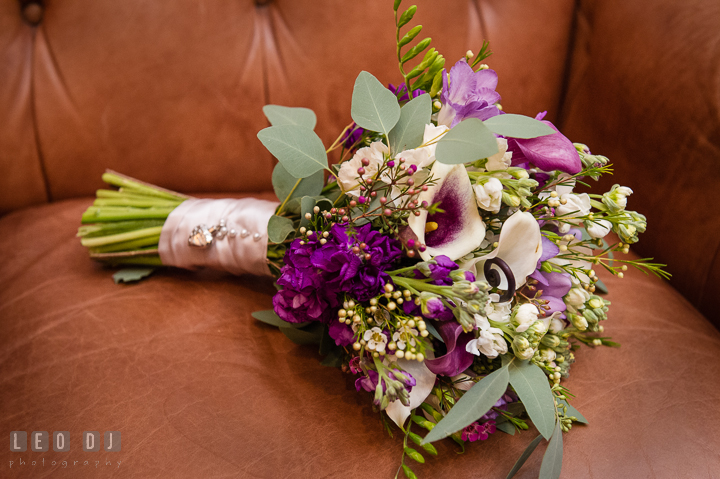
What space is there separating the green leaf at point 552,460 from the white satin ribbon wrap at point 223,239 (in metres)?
0.48

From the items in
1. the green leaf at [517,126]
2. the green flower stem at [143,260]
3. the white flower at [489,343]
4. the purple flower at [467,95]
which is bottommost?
the green flower stem at [143,260]

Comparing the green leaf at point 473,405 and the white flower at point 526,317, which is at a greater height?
the white flower at point 526,317

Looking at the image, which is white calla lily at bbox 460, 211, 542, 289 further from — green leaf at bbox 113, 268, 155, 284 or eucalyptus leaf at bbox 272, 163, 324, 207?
green leaf at bbox 113, 268, 155, 284

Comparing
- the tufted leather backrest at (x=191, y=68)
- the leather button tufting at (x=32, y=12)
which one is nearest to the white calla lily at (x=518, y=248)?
the tufted leather backrest at (x=191, y=68)

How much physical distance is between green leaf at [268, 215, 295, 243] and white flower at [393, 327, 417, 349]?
0.21m

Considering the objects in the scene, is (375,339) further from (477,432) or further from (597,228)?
(597,228)

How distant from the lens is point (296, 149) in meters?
0.54

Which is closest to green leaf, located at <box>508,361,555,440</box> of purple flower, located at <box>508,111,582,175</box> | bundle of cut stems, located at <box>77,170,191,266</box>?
purple flower, located at <box>508,111,582,175</box>

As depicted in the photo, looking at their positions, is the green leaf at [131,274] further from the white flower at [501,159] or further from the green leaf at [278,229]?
the white flower at [501,159]

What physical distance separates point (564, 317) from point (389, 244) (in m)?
0.26

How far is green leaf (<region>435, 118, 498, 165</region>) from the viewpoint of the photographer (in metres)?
0.43

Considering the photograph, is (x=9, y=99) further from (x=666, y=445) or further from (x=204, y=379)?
(x=666, y=445)

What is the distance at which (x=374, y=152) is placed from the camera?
0.52 meters

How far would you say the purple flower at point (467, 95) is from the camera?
515 mm
